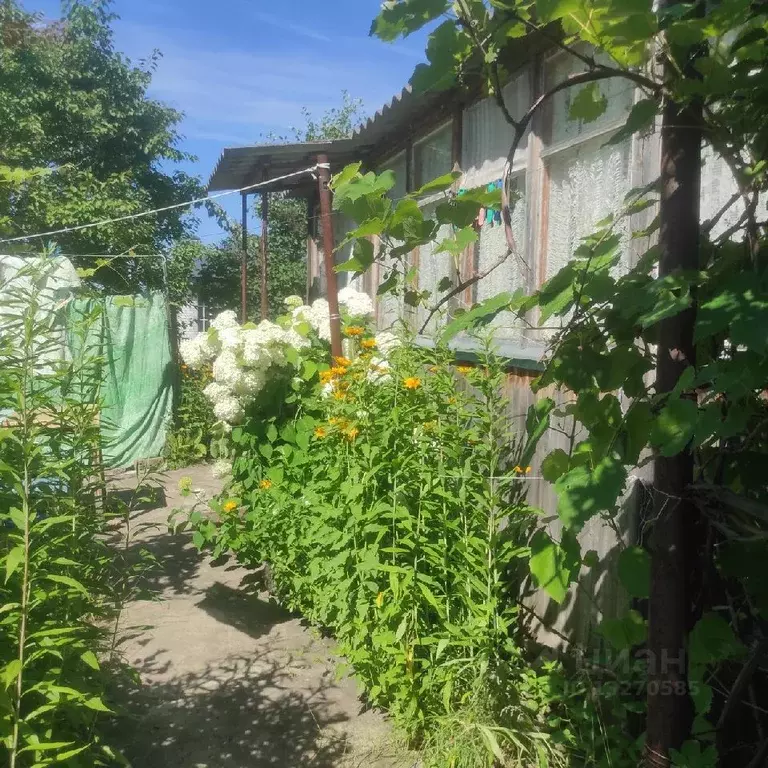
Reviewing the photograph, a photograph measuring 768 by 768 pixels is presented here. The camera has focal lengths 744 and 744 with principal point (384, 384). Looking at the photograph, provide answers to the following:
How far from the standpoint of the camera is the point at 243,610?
15.1 feet

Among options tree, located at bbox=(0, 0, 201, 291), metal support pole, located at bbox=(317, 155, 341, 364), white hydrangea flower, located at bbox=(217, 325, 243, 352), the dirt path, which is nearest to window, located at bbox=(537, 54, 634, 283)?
metal support pole, located at bbox=(317, 155, 341, 364)

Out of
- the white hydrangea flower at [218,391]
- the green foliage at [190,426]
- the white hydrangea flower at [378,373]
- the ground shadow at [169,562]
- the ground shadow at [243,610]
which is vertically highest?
the white hydrangea flower at [378,373]

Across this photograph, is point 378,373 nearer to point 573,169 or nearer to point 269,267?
point 573,169

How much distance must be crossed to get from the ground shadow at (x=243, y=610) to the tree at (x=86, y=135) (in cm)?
824

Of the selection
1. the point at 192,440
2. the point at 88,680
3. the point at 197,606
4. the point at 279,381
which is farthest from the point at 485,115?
the point at 192,440

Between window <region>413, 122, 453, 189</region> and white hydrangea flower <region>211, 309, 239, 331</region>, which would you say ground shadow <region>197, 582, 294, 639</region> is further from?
window <region>413, 122, 453, 189</region>

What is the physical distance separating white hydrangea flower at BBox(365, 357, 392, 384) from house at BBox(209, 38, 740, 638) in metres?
0.32

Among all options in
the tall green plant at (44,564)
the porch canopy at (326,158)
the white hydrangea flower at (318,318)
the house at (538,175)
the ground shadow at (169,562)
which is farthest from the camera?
the porch canopy at (326,158)

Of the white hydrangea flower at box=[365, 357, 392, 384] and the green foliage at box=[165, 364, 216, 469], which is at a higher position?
the white hydrangea flower at box=[365, 357, 392, 384]

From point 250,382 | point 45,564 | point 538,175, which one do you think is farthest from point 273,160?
point 45,564

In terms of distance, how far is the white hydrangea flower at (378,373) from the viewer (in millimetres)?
3508

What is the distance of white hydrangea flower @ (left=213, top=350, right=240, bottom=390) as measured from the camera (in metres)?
4.42

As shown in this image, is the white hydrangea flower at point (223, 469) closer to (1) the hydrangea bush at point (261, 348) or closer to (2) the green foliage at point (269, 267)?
(1) the hydrangea bush at point (261, 348)

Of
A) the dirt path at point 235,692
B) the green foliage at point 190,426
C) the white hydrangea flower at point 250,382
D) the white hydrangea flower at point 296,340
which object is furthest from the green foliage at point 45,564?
the green foliage at point 190,426
